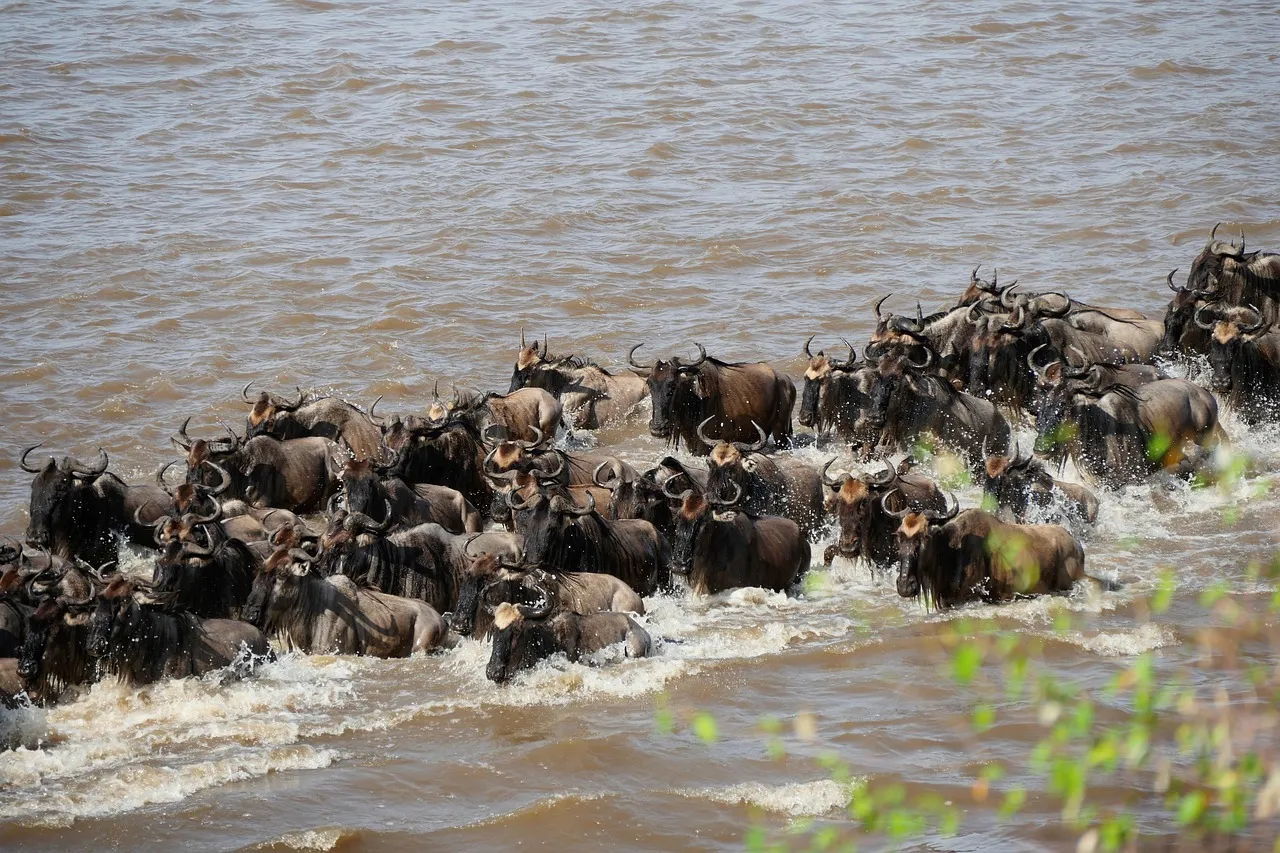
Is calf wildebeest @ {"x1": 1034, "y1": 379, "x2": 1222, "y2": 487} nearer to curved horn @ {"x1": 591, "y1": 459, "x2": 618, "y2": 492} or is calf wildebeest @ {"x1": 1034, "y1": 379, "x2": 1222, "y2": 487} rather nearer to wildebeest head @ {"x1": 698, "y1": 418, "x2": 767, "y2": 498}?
wildebeest head @ {"x1": 698, "y1": 418, "x2": 767, "y2": 498}

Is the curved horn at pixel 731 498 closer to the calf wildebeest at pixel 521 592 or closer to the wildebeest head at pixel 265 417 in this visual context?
the calf wildebeest at pixel 521 592

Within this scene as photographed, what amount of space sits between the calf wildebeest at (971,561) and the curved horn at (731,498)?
4.15ft

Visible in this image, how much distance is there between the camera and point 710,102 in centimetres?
2684

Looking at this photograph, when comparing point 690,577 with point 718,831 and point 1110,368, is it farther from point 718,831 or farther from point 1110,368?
point 1110,368

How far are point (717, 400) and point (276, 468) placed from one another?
3.93 meters

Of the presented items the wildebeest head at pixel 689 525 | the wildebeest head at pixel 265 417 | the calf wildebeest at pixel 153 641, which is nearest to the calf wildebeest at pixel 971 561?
the wildebeest head at pixel 689 525

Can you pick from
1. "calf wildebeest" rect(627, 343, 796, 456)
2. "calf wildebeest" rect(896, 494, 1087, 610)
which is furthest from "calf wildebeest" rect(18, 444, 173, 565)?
"calf wildebeest" rect(896, 494, 1087, 610)

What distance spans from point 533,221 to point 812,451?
332 inches

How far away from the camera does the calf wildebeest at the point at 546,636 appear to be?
964 cm

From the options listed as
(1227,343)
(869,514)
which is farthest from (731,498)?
(1227,343)

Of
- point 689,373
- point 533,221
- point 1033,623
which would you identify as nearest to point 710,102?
point 533,221

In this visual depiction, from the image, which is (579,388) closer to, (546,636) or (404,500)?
(404,500)

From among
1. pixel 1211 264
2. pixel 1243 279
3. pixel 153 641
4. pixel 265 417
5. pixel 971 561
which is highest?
pixel 1211 264

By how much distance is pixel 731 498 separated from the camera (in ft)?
38.3
